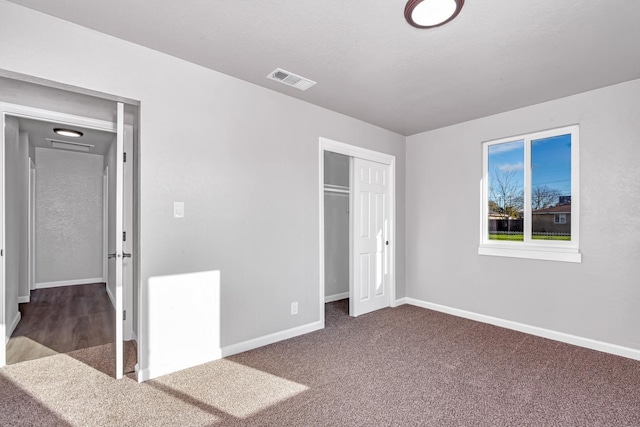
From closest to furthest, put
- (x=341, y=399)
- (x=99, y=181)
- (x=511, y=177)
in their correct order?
(x=341, y=399) → (x=511, y=177) → (x=99, y=181)

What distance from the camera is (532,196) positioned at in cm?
378

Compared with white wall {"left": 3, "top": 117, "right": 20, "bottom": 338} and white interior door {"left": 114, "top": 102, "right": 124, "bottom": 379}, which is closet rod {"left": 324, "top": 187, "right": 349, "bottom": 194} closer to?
white interior door {"left": 114, "top": 102, "right": 124, "bottom": 379}

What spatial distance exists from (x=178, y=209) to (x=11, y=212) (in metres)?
2.22

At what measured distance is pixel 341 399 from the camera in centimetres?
226

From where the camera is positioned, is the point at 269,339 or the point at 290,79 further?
the point at 269,339

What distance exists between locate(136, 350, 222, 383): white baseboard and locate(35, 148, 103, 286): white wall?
517 centimetres

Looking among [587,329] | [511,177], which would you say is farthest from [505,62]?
[587,329]

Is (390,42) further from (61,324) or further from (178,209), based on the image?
(61,324)

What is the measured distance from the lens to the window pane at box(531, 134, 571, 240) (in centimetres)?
351

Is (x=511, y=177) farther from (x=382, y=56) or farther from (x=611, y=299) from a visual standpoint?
(x=382, y=56)

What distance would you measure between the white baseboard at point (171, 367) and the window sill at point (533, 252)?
3.26m

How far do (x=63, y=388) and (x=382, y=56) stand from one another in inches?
137

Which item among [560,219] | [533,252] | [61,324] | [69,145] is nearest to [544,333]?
[533,252]

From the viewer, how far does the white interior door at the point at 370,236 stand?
13.9 feet
